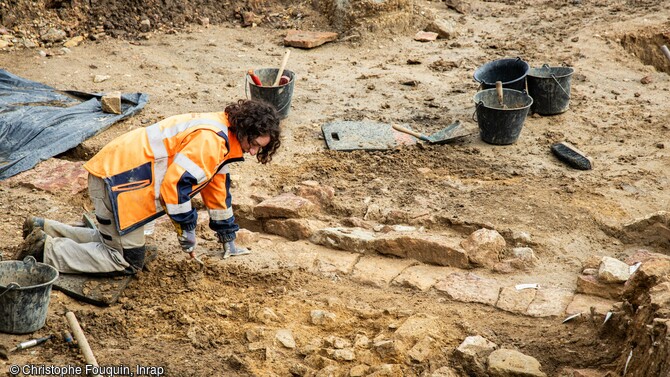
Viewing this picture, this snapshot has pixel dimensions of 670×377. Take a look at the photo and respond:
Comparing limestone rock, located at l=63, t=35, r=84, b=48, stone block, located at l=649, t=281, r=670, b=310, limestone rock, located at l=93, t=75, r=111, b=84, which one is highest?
stone block, located at l=649, t=281, r=670, b=310

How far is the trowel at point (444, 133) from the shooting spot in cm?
798

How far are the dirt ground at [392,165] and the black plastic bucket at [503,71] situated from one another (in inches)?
15.8

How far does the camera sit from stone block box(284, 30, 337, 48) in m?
11.0

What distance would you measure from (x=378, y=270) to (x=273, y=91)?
339 cm

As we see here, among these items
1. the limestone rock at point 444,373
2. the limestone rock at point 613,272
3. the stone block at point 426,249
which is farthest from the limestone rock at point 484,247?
the limestone rock at point 444,373

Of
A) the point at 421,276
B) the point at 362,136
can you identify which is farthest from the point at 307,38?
the point at 421,276

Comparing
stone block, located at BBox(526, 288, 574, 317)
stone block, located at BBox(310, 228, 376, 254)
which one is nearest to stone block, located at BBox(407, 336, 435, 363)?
stone block, located at BBox(526, 288, 574, 317)

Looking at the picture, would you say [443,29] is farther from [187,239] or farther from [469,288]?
[187,239]

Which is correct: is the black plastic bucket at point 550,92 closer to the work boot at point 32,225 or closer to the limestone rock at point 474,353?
the limestone rock at point 474,353

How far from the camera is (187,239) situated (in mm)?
5137

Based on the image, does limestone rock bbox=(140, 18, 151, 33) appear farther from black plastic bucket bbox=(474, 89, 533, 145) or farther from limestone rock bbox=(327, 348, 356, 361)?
limestone rock bbox=(327, 348, 356, 361)

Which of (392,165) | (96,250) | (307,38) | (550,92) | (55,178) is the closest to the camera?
(96,250)

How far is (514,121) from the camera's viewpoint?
8.02m

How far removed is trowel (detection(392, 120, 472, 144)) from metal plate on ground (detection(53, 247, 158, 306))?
3.77 m
